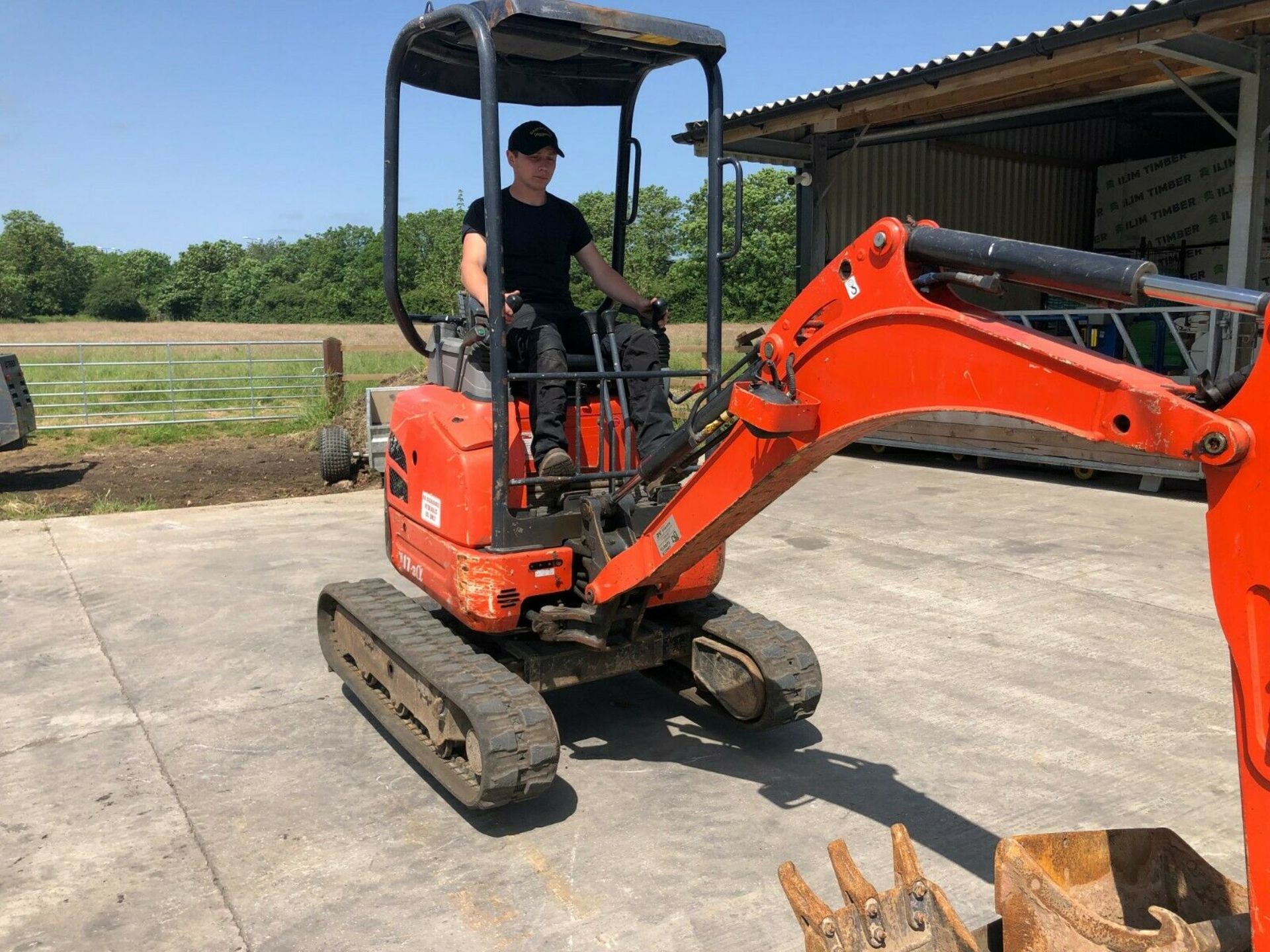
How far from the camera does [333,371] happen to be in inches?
632

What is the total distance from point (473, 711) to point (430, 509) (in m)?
1.05

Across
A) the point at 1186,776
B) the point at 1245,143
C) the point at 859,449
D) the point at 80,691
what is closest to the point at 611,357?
the point at 1186,776

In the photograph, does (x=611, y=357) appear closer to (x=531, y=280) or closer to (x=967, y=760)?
(x=531, y=280)

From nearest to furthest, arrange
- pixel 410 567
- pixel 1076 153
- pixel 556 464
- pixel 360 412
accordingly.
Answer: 1. pixel 556 464
2. pixel 410 567
3. pixel 360 412
4. pixel 1076 153

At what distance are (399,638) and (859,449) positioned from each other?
1061cm

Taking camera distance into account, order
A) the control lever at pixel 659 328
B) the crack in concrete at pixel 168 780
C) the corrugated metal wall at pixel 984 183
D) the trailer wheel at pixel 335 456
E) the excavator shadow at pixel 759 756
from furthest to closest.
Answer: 1. the corrugated metal wall at pixel 984 183
2. the trailer wheel at pixel 335 456
3. the control lever at pixel 659 328
4. the excavator shadow at pixel 759 756
5. the crack in concrete at pixel 168 780

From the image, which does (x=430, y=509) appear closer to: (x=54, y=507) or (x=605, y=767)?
(x=605, y=767)

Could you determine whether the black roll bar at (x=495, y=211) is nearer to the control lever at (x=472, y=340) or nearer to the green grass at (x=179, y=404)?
the control lever at (x=472, y=340)

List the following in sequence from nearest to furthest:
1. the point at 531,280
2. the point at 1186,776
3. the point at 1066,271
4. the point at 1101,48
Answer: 1. the point at 1066,271
2. the point at 1186,776
3. the point at 531,280
4. the point at 1101,48

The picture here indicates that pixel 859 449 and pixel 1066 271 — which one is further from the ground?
pixel 1066 271

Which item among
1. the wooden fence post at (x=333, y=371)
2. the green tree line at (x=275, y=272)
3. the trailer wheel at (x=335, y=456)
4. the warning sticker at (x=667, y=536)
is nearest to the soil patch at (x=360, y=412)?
the wooden fence post at (x=333, y=371)

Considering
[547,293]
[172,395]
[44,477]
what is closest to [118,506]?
[44,477]

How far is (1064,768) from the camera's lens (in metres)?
4.33

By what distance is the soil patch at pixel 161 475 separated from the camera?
10.9 metres
